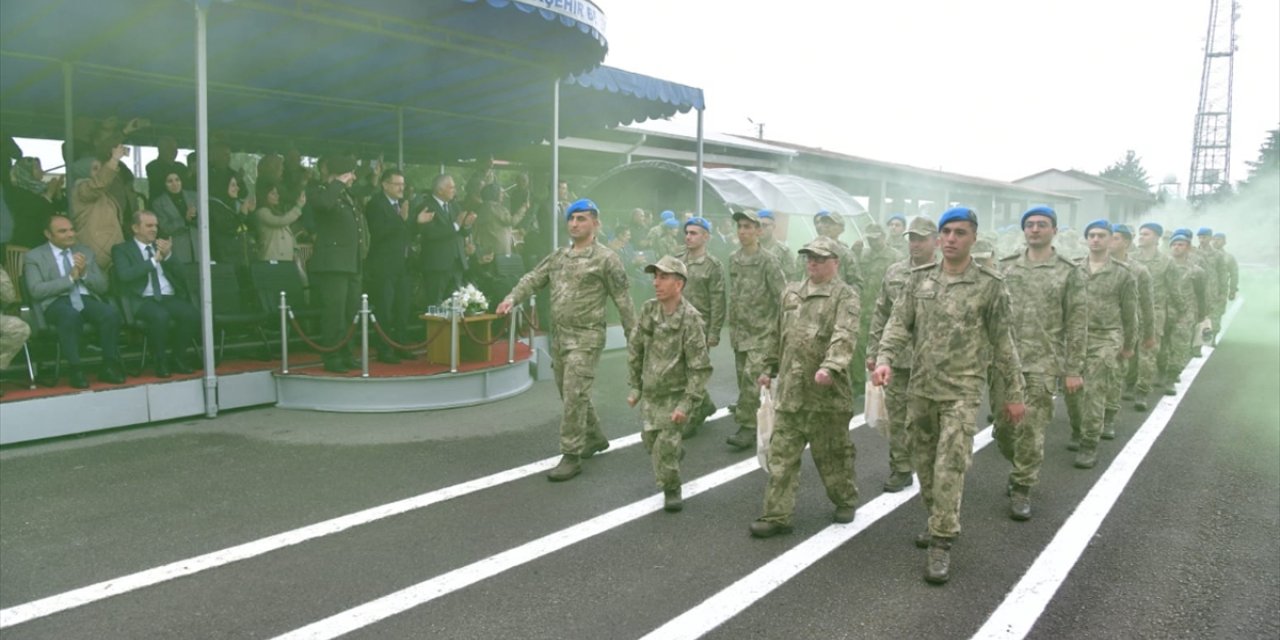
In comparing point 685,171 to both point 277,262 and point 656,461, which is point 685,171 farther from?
point 656,461

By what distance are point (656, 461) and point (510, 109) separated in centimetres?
902

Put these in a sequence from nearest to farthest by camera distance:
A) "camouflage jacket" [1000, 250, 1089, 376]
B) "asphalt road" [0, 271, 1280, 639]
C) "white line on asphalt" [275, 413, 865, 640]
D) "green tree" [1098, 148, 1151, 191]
A: "white line on asphalt" [275, 413, 865, 640] → "asphalt road" [0, 271, 1280, 639] → "camouflage jacket" [1000, 250, 1089, 376] → "green tree" [1098, 148, 1151, 191]

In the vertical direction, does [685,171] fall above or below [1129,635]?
above

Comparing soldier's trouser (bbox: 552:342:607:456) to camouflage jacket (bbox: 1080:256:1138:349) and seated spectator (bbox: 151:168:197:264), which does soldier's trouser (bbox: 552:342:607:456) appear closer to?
camouflage jacket (bbox: 1080:256:1138:349)

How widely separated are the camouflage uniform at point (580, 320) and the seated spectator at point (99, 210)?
15.7 ft

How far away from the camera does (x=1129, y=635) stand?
3920 millimetres

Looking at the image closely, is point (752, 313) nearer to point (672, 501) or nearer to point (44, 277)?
point (672, 501)

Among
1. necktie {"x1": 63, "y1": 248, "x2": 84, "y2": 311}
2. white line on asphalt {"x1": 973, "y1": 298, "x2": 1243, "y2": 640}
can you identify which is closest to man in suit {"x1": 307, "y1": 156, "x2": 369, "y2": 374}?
necktie {"x1": 63, "y1": 248, "x2": 84, "y2": 311}

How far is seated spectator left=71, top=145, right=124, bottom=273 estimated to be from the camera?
818 centimetres

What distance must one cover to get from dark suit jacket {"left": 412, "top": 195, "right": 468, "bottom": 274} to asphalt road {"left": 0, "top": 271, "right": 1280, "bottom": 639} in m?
2.68

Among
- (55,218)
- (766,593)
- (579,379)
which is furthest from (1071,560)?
(55,218)

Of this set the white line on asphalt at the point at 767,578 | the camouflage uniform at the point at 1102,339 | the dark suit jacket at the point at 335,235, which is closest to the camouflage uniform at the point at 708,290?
the white line on asphalt at the point at 767,578

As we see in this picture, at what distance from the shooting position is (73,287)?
24.9 ft

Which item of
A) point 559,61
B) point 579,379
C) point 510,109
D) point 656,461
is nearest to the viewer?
point 656,461
